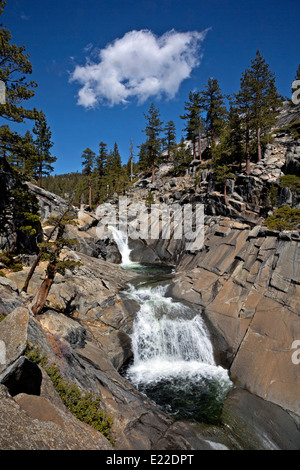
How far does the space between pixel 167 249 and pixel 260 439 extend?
27637 millimetres

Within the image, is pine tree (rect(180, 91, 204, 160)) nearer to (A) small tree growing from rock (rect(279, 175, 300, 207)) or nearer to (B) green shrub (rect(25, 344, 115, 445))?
(A) small tree growing from rock (rect(279, 175, 300, 207))

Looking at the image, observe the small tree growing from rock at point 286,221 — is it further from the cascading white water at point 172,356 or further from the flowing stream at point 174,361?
the cascading white water at point 172,356

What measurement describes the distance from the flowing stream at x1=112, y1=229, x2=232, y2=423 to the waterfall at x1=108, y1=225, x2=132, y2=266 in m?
15.4

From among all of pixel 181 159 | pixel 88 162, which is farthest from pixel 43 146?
pixel 181 159

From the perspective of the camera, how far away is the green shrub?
747 cm

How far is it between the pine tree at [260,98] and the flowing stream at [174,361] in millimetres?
30431

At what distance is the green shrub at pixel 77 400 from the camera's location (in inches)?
294

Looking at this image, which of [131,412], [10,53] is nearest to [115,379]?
[131,412]

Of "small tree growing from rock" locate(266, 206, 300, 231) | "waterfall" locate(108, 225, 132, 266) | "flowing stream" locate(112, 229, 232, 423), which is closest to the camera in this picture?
"flowing stream" locate(112, 229, 232, 423)

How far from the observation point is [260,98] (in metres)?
35.5

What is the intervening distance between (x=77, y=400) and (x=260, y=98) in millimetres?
45207

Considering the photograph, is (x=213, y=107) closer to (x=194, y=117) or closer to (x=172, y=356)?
(x=194, y=117)

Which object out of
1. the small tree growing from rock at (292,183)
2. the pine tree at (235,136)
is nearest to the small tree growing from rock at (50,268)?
the small tree growing from rock at (292,183)

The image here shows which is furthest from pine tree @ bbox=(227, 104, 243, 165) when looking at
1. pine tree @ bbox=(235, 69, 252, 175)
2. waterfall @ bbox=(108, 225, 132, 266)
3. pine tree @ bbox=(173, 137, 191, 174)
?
waterfall @ bbox=(108, 225, 132, 266)
